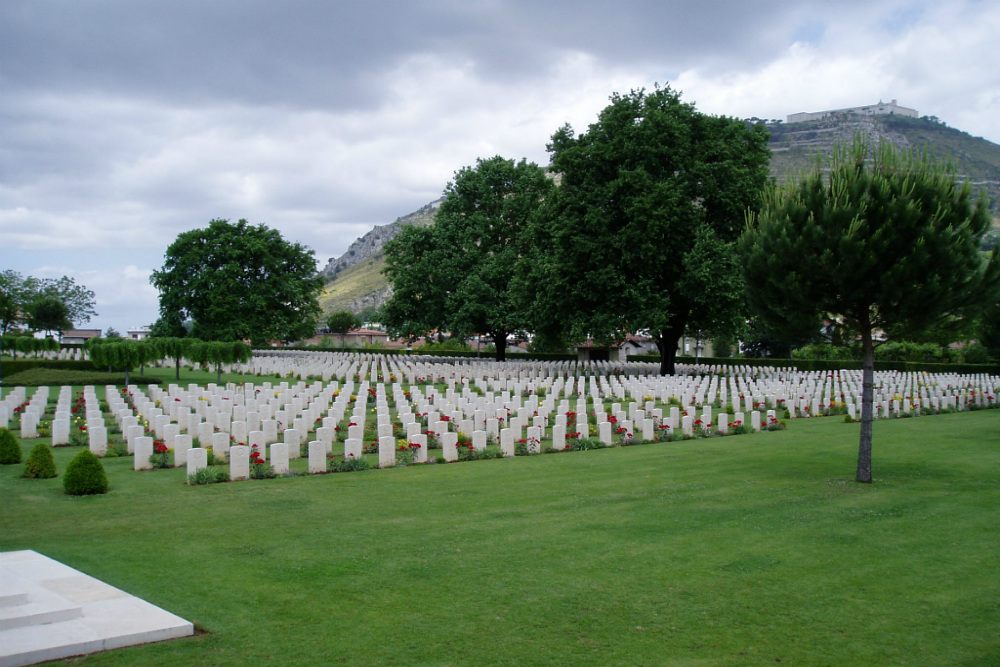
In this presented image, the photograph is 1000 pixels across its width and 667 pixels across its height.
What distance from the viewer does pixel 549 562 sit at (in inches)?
275

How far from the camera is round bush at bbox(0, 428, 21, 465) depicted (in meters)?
12.1

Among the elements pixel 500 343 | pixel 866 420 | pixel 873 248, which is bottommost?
pixel 866 420

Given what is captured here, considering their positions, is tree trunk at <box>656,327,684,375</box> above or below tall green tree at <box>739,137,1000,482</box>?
below

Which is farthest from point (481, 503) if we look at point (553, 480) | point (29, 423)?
point (29, 423)

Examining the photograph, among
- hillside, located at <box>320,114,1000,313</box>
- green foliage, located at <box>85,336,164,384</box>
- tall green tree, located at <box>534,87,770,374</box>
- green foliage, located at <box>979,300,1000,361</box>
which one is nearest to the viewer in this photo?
green foliage, located at <box>979,300,1000,361</box>

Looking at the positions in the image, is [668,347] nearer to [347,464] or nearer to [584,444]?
[584,444]

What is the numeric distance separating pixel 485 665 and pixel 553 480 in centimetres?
679

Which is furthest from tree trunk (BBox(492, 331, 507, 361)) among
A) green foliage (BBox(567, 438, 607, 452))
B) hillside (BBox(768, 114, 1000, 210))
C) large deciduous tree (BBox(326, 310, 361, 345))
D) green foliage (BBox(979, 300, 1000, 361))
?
hillside (BBox(768, 114, 1000, 210))

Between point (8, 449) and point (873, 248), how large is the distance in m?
13.9

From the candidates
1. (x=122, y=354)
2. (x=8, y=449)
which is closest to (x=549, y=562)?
(x=8, y=449)

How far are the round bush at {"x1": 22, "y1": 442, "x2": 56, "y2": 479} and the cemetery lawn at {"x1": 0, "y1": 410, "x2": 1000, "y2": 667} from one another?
0.25 meters

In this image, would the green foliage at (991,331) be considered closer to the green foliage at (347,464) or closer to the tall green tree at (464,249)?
the tall green tree at (464,249)

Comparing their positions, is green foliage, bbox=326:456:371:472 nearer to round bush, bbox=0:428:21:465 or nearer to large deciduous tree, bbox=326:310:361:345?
round bush, bbox=0:428:21:465

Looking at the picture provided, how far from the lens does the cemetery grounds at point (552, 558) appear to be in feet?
16.7
